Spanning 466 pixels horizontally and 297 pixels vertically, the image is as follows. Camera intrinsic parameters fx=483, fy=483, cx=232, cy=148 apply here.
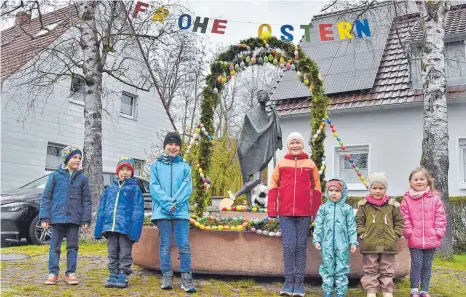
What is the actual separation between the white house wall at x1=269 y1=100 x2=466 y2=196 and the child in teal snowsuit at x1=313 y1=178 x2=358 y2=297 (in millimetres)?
8530

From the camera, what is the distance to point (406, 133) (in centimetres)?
1353

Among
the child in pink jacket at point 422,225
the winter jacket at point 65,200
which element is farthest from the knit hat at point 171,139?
the child in pink jacket at point 422,225

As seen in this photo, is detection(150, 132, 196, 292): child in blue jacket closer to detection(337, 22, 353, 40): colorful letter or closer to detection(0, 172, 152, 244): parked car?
detection(0, 172, 152, 244): parked car

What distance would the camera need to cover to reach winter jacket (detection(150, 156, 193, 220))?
545 cm

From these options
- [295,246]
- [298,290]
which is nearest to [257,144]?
[295,246]

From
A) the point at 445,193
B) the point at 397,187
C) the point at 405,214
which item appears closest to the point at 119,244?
the point at 405,214

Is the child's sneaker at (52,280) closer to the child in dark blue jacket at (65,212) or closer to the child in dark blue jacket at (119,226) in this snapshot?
A: the child in dark blue jacket at (65,212)

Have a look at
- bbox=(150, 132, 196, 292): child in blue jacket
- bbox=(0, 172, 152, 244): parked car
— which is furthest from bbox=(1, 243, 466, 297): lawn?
bbox=(0, 172, 152, 244): parked car

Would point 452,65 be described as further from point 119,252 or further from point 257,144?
point 119,252

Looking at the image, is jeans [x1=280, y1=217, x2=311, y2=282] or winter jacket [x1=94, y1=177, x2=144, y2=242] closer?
jeans [x1=280, y1=217, x2=311, y2=282]

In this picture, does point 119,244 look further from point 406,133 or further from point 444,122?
point 406,133

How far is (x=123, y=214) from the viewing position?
18.3 ft

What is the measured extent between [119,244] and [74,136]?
12588 millimetres

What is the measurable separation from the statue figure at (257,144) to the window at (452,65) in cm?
721
